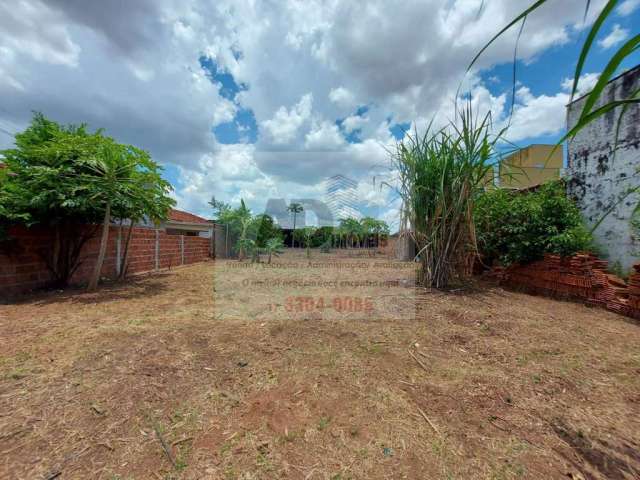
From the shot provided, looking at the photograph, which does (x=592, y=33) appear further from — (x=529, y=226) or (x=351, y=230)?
(x=351, y=230)

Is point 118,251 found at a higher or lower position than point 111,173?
lower

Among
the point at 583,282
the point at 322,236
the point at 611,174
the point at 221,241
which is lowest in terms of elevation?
the point at 583,282

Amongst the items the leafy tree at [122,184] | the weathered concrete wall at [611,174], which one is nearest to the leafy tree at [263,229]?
the leafy tree at [122,184]

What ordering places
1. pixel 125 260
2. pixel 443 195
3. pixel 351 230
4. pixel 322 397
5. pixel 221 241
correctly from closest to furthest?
pixel 322 397, pixel 443 195, pixel 125 260, pixel 221 241, pixel 351 230

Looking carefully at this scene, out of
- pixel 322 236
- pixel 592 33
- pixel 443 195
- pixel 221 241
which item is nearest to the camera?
pixel 592 33

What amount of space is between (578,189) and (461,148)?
3.06m

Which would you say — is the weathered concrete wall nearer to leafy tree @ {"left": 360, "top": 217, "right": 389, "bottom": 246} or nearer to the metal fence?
the metal fence

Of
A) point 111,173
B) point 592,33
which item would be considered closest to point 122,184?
point 111,173

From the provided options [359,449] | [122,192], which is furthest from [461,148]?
[122,192]

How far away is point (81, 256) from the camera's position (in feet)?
17.4

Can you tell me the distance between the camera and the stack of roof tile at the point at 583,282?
3506mm

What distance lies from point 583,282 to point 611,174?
209cm

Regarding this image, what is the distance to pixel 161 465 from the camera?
128 centimetres

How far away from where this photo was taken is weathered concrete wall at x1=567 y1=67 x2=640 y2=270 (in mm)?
4148
